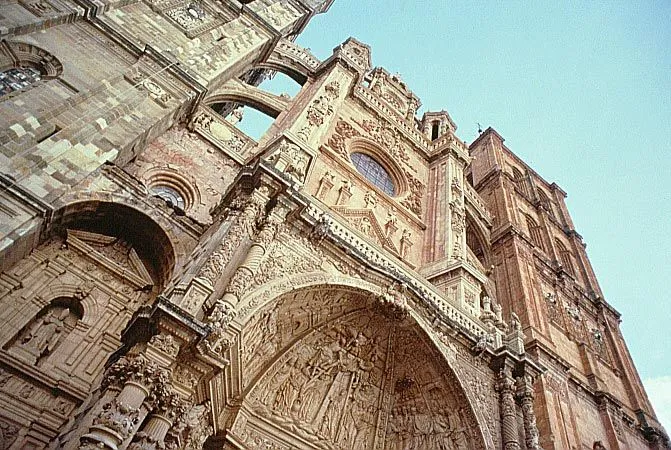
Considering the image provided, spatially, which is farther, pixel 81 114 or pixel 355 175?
pixel 355 175

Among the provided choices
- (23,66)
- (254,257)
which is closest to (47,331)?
(254,257)

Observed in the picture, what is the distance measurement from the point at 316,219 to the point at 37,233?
15.2 ft

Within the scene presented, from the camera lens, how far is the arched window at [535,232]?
73.6 feet

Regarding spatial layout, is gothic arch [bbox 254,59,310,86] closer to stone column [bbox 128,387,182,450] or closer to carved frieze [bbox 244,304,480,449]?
carved frieze [bbox 244,304,480,449]

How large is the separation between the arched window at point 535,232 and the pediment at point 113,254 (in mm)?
18247

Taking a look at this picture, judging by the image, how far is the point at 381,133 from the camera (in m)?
18.1

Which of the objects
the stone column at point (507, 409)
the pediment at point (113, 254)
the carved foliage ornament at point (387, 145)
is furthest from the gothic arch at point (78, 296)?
the carved foliage ornament at point (387, 145)

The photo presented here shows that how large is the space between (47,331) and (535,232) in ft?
69.3

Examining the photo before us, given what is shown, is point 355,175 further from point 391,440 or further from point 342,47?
point 391,440

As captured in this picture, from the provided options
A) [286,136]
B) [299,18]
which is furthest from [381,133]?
A: [286,136]

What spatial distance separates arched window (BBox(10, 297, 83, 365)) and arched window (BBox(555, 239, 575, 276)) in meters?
20.5

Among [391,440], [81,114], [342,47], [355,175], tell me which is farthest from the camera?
[342,47]

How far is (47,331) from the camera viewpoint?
7641mm

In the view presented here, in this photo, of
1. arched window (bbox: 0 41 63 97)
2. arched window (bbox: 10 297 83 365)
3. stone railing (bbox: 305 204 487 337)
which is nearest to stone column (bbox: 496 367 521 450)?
stone railing (bbox: 305 204 487 337)
